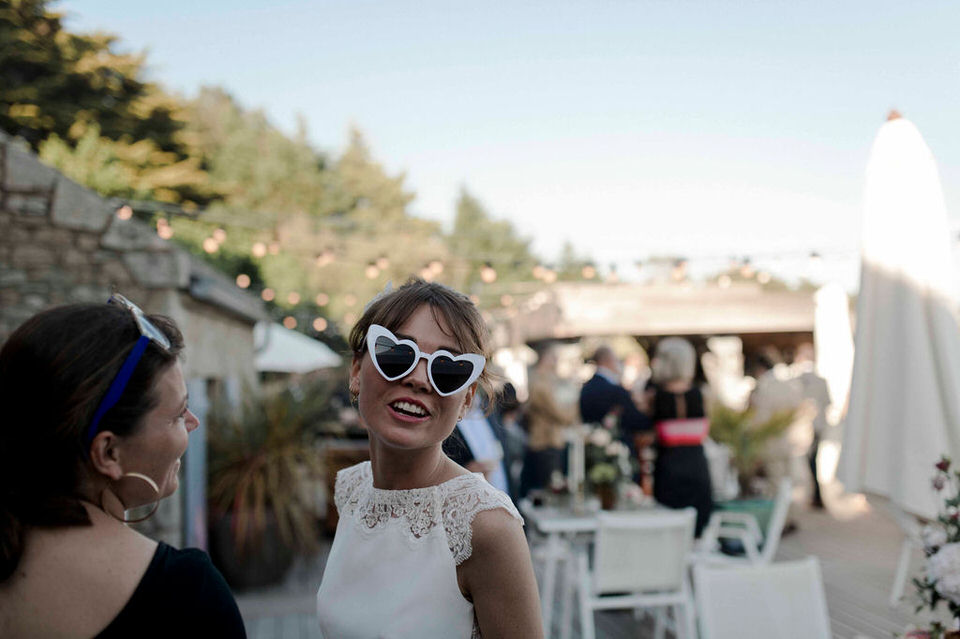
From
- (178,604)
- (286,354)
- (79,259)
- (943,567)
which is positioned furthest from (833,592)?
(286,354)

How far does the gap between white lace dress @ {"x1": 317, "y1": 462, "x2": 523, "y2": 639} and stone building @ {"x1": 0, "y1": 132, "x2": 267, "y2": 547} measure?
470 centimetres

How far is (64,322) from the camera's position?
3.72 ft

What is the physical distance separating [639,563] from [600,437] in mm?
1376

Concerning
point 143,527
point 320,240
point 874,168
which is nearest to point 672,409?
point 874,168

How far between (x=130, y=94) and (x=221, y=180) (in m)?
6.04

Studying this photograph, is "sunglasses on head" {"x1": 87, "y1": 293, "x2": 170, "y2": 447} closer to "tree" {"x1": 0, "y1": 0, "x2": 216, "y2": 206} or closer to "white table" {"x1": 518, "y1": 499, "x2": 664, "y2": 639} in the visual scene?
"white table" {"x1": 518, "y1": 499, "x2": 664, "y2": 639}

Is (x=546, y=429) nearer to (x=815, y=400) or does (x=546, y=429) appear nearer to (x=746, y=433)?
(x=746, y=433)

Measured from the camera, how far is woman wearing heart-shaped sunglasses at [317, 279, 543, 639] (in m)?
1.20

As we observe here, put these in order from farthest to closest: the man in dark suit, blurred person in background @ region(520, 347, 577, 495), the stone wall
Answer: blurred person in background @ region(520, 347, 577, 495) → the man in dark suit → the stone wall

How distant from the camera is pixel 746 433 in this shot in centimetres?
720

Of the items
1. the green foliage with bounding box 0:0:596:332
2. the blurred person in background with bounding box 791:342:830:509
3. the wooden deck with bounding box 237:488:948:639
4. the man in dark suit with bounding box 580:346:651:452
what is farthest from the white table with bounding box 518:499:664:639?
the green foliage with bounding box 0:0:596:332

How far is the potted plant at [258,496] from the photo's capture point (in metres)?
5.80

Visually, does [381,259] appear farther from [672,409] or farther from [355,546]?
[355,546]

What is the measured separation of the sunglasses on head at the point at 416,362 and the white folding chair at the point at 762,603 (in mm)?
1900
